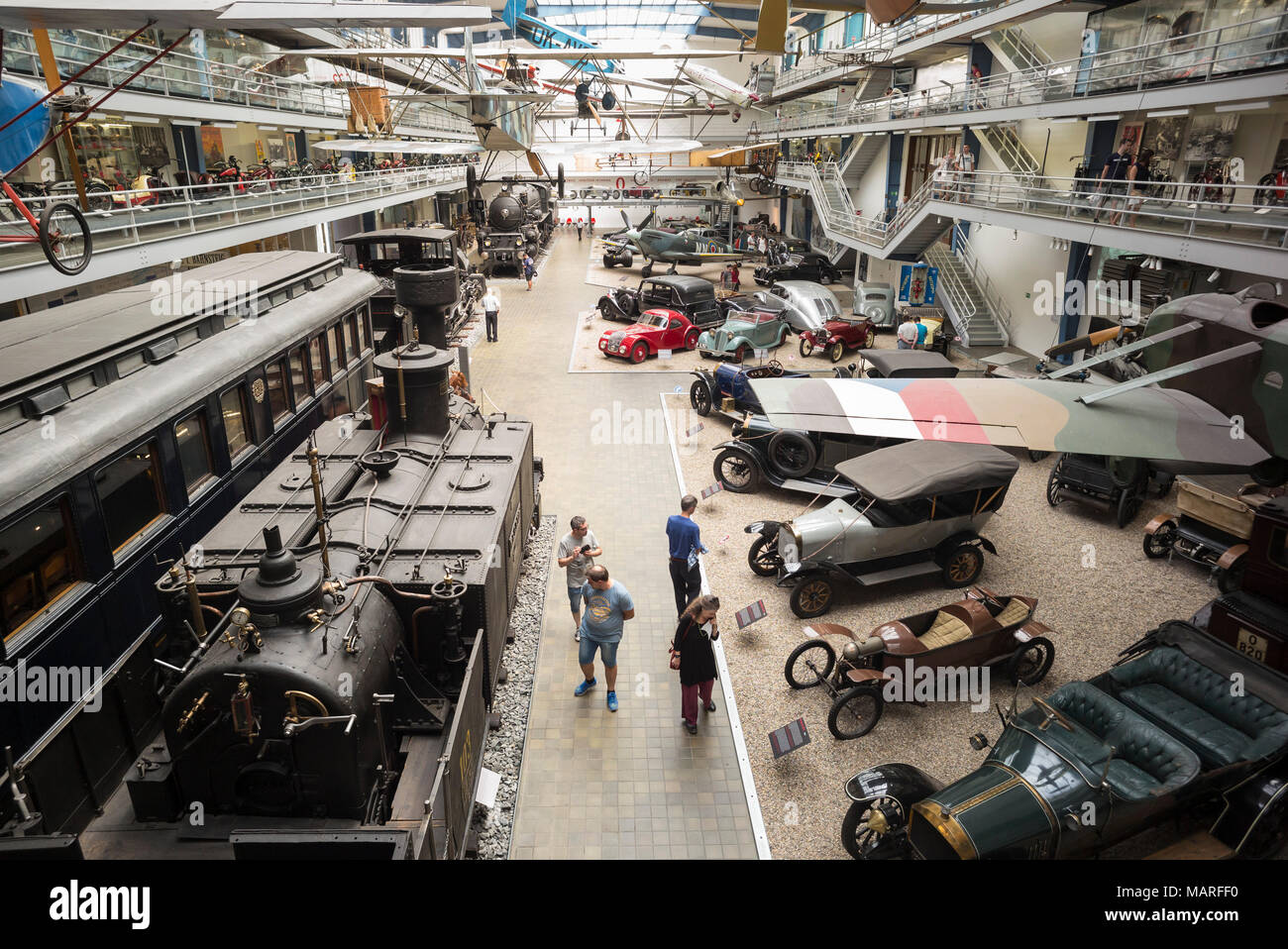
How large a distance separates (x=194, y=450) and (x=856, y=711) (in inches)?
322

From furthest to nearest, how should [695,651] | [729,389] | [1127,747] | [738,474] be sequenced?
1. [729,389]
2. [738,474]
3. [695,651]
4. [1127,747]

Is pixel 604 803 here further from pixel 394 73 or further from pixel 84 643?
pixel 394 73

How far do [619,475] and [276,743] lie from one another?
968 cm

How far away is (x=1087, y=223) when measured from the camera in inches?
603

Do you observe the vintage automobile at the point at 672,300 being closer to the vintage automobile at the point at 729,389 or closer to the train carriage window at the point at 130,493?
the vintage automobile at the point at 729,389

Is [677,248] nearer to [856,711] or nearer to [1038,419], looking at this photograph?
[1038,419]

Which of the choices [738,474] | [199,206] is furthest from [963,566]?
[199,206]

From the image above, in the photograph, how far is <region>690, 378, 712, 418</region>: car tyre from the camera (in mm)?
17375

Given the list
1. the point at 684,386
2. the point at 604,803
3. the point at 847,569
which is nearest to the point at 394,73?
the point at 684,386

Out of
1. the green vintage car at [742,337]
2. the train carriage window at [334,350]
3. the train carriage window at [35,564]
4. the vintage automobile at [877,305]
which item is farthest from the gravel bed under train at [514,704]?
the vintage automobile at [877,305]

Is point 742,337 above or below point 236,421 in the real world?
below

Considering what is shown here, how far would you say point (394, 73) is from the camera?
113 ft

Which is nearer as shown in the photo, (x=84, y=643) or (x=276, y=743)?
(x=276, y=743)

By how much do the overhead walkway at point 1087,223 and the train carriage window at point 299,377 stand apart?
13.9 meters
